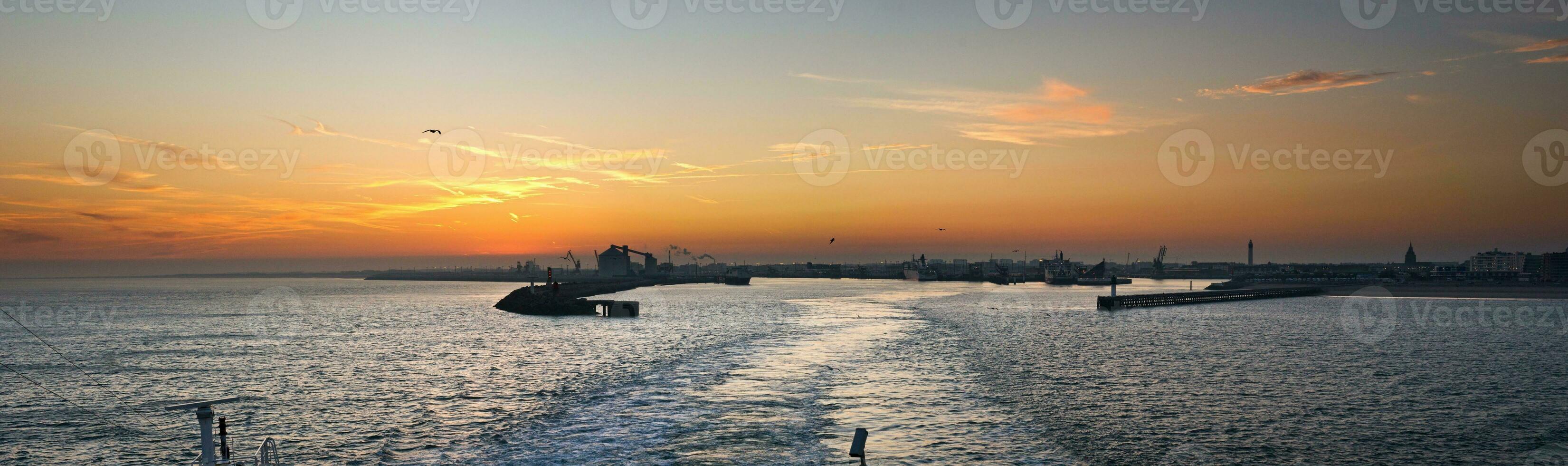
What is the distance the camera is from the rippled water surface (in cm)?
2302

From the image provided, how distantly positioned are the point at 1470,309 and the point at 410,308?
496ft

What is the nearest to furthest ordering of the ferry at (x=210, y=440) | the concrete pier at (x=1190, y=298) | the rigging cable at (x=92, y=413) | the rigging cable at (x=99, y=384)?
1. the ferry at (x=210, y=440)
2. the rigging cable at (x=92, y=413)
3. the rigging cable at (x=99, y=384)
4. the concrete pier at (x=1190, y=298)

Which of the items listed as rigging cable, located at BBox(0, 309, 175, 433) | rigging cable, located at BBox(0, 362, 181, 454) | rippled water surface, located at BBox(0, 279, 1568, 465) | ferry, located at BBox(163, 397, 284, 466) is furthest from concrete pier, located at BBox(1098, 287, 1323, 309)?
ferry, located at BBox(163, 397, 284, 466)

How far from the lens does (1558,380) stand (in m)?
37.9

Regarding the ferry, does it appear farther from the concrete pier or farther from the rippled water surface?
the concrete pier

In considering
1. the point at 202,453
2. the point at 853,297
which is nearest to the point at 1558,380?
the point at 202,453

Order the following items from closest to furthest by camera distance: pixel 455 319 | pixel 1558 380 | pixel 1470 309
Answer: pixel 1558 380 < pixel 455 319 < pixel 1470 309

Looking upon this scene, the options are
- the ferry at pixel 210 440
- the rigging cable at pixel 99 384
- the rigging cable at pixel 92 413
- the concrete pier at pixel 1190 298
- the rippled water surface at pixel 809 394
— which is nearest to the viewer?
the ferry at pixel 210 440

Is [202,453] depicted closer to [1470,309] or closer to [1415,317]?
[1415,317]

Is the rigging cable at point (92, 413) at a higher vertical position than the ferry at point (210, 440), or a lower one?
lower

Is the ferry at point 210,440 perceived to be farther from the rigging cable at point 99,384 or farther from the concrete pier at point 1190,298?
the concrete pier at point 1190,298

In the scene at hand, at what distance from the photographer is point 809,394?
31641 millimetres

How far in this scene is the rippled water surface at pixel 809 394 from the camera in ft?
75.5

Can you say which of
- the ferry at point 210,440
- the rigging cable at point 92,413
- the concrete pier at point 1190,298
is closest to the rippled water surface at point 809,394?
the rigging cable at point 92,413
